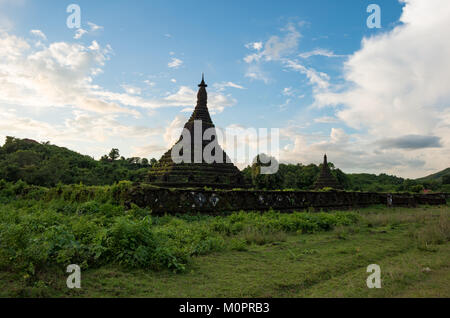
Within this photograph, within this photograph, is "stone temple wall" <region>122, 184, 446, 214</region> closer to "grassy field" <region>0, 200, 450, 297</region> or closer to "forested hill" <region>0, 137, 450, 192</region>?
"grassy field" <region>0, 200, 450, 297</region>

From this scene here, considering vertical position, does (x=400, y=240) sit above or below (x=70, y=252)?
below

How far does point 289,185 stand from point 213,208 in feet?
135

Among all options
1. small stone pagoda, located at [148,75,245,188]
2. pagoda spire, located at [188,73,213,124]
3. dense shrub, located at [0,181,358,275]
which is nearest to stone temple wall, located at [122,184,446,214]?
dense shrub, located at [0,181,358,275]

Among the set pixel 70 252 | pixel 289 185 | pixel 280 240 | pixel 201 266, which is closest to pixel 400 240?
pixel 280 240

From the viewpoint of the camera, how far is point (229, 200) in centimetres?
1373

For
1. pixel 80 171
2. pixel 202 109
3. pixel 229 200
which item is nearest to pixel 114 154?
pixel 80 171

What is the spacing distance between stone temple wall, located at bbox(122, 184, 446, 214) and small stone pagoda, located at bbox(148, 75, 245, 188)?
29.1 feet

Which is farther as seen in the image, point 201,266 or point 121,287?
point 201,266

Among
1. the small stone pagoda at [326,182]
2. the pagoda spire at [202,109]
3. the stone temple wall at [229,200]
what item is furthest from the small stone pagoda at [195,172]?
the small stone pagoda at [326,182]

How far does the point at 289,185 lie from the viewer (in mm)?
52312
